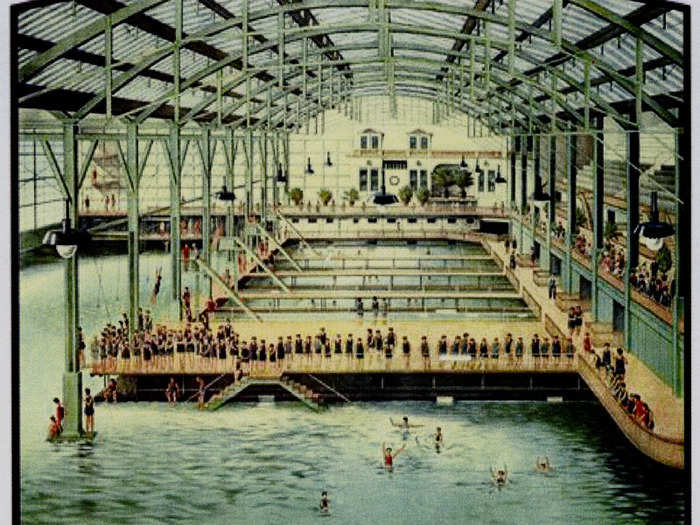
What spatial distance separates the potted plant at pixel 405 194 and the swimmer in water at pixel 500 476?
6894 millimetres

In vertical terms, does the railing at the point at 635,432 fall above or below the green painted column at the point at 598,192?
below

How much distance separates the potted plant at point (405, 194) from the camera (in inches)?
1098

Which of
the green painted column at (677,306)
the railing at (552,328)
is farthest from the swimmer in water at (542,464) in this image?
the railing at (552,328)

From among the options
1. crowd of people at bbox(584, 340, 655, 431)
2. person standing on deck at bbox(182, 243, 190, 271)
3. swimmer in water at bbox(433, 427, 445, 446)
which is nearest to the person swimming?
swimmer in water at bbox(433, 427, 445, 446)

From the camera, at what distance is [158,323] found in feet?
93.1

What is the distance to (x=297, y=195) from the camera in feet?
93.5

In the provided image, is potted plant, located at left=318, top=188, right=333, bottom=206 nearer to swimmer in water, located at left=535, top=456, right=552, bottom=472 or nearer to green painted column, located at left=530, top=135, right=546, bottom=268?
green painted column, located at left=530, top=135, right=546, bottom=268

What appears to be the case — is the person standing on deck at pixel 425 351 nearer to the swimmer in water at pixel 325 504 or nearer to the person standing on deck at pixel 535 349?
the person standing on deck at pixel 535 349

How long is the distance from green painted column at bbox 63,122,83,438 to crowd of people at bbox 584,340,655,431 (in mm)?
9951

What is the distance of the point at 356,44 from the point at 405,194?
852 cm

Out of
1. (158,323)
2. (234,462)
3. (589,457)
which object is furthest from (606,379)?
(158,323)

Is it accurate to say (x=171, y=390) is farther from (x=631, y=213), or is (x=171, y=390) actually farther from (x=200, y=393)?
(x=631, y=213)

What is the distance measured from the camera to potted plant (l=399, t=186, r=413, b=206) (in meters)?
27.9

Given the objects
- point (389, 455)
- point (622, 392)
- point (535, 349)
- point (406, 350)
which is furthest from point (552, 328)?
point (389, 455)
